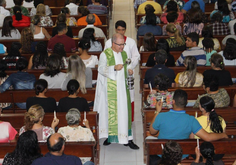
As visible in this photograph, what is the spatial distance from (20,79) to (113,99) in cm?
143

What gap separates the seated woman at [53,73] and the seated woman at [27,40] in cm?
170

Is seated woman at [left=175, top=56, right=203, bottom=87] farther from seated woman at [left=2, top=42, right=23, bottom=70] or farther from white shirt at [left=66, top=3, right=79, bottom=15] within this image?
white shirt at [left=66, top=3, right=79, bottom=15]

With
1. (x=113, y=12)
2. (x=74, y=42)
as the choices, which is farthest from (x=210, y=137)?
(x=113, y=12)

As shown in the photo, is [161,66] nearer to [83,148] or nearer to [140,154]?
[140,154]

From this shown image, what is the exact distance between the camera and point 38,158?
11.6ft

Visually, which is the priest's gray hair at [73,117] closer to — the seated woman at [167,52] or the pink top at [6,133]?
the pink top at [6,133]

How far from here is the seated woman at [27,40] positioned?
7238mm

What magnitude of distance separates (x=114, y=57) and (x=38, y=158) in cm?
220

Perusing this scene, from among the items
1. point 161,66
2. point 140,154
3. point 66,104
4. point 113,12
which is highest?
point 113,12

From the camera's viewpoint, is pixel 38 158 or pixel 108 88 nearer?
pixel 38 158

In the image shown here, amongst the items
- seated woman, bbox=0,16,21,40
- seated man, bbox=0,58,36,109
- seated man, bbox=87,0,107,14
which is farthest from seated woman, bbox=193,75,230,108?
seated man, bbox=87,0,107,14

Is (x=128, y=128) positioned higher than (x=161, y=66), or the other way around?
(x=161, y=66)

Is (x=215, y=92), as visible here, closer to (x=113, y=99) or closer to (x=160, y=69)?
(x=160, y=69)

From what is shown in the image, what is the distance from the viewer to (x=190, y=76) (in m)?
5.54
